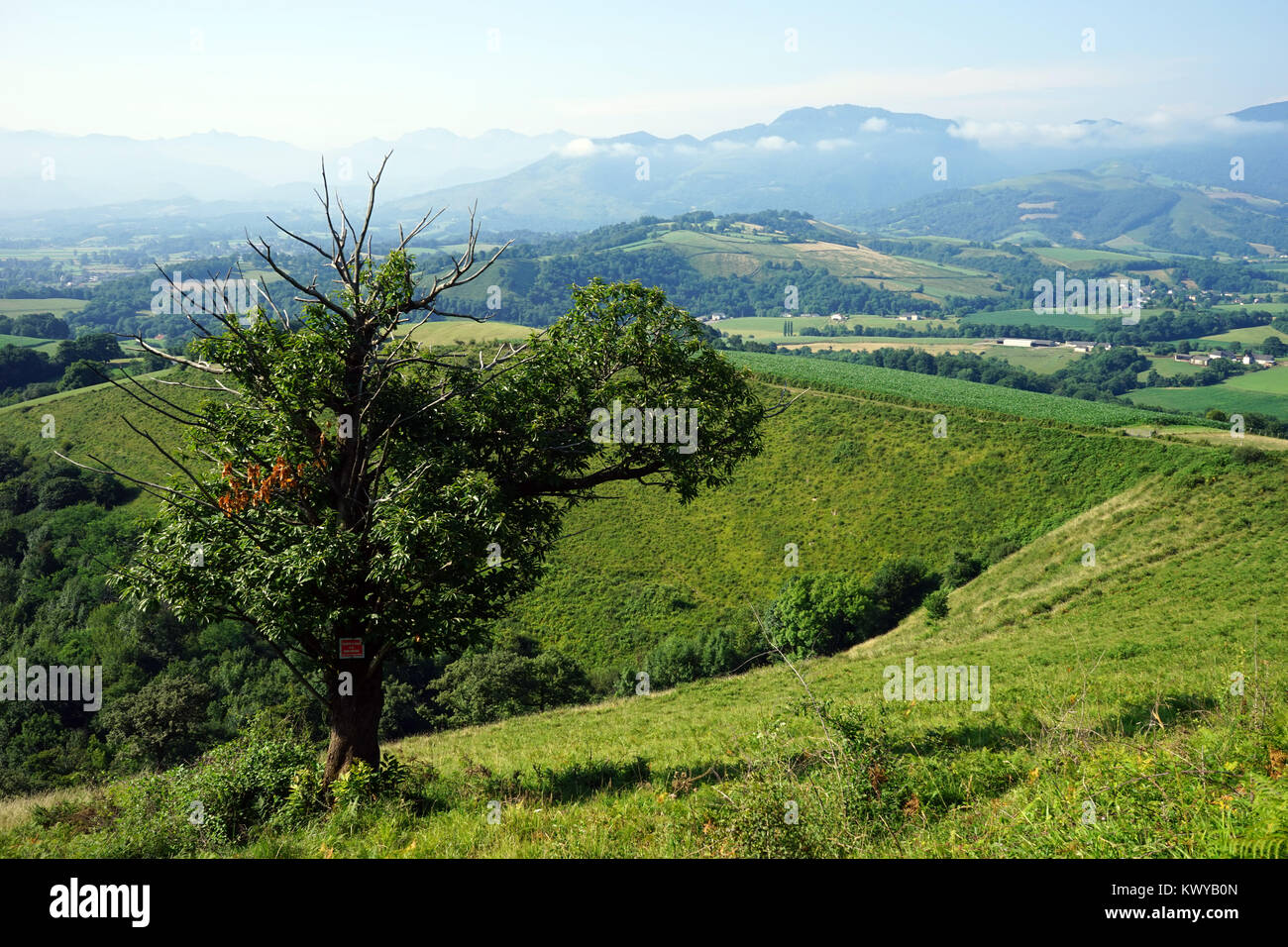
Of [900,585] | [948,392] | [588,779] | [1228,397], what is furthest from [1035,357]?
[588,779]

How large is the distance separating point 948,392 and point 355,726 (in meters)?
87.4

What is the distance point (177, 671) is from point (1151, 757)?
56.8 metres

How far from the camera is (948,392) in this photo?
88438mm

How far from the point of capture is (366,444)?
1317 centimetres

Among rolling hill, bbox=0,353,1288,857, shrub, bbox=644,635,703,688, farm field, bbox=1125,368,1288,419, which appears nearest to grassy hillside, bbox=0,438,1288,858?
rolling hill, bbox=0,353,1288,857

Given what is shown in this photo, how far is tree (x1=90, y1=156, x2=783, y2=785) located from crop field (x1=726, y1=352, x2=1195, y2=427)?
7020 centimetres

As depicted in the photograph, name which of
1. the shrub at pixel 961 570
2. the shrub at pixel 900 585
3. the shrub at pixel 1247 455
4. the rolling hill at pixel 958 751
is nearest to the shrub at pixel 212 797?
the rolling hill at pixel 958 751

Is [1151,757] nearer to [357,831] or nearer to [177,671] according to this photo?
[357,831]

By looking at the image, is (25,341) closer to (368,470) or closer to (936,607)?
(936,607)

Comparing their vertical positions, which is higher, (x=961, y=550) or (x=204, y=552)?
(x=204, y=552)

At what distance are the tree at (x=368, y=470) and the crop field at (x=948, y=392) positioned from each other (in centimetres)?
7020

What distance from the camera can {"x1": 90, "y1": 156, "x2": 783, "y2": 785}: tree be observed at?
11.4 meters

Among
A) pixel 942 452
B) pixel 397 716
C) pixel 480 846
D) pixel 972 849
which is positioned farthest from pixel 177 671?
pixel 942 452

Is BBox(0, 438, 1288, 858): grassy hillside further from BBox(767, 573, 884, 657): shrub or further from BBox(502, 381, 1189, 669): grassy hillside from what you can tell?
BBox(502, 381, 1189, 669): grassy hillside
